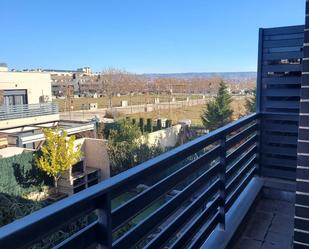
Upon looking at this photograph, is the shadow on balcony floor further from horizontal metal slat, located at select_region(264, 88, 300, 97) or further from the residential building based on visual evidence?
the residential building

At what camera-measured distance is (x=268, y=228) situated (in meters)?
2.07

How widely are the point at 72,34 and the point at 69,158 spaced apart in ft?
121

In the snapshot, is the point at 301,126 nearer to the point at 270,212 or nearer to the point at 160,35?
the point at 270,212

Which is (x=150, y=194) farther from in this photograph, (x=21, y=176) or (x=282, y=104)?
(x=21, y=176)

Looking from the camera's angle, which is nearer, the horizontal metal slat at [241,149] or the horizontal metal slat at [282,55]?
the horizontal metal slat at [241,149]

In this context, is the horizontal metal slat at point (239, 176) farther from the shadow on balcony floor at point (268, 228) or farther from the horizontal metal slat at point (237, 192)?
the shadow on balcony floor at point (268, 228)

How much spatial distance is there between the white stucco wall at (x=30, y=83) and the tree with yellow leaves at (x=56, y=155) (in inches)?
224

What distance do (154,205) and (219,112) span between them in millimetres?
17942

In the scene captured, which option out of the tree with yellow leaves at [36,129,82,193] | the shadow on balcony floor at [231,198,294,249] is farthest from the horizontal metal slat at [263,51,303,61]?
the tree with yellow leaves at [36,129,82,193]

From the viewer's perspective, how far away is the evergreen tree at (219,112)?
18.8 m

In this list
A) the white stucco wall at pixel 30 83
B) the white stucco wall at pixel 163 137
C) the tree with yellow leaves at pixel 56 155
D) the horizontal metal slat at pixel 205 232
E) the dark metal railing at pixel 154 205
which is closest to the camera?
the dark metal railing at pixel 154 205

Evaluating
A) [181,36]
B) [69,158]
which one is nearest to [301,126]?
[69,158]

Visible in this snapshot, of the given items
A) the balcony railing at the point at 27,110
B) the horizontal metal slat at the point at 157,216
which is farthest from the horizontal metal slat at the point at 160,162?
the balcony railing at the point at 27,110

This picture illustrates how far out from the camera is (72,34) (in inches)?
1687
